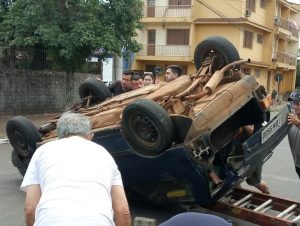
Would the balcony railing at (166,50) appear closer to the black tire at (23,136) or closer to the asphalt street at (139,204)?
the asphalt street at (139,204)

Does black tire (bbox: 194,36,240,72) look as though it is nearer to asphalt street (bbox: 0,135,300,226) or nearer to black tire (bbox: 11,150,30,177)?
asphalt street (bbox: 0,135,300,226)

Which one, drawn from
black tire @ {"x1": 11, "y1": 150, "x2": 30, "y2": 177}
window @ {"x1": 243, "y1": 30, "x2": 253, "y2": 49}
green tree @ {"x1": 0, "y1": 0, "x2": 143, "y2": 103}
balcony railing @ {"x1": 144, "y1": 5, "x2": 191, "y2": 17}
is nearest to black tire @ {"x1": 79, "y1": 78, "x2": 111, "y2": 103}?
black tire @ {"x1": 11, "y1": 150, "x2": 30, "y2": 177}

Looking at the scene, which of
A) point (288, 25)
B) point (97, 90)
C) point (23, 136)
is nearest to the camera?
point (23, 136)

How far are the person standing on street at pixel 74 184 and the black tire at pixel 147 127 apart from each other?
177 centimetres

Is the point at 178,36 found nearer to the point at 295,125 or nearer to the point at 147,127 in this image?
the point at 295,125

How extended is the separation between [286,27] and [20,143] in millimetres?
45677

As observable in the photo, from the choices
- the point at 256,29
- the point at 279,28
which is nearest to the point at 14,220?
the point at 256,29

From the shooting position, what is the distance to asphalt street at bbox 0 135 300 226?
6.36 m

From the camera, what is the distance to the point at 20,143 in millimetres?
7191

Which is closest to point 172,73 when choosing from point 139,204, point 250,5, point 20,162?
Result: point 139,204

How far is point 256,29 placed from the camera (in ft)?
138

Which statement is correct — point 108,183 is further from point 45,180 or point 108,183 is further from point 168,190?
point 168,190

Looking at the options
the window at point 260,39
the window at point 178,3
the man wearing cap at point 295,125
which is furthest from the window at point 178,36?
the man wearing cap at point 295,125

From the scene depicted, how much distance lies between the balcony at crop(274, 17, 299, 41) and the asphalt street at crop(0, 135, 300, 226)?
35.8 m
